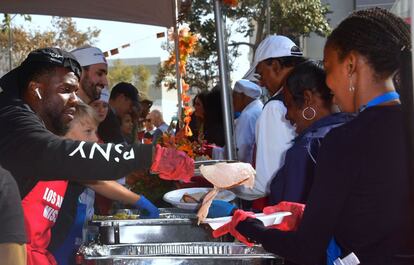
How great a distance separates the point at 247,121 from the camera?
379 cm

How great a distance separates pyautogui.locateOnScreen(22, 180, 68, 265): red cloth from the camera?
165 centimetres

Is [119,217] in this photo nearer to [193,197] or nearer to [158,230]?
[158,230]

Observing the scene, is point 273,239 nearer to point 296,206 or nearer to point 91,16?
point 296,206

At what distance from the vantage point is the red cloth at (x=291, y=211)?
5.13ft

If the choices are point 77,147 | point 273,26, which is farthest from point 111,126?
point 273,26

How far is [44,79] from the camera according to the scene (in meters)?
1.69

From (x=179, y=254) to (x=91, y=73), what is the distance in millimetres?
1984

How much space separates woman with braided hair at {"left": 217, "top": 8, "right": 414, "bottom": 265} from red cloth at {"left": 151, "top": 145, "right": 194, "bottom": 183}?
47 cm

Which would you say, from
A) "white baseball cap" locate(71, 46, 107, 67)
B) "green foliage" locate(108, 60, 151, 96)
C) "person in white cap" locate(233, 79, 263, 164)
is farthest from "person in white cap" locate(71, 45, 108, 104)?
"green foliage" locate(108, 60, 151, 96)

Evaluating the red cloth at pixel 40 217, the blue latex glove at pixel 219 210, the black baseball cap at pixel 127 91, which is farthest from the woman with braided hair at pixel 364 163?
the black baseball cap at pixel 127 91

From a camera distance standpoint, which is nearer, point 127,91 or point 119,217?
point 119,217

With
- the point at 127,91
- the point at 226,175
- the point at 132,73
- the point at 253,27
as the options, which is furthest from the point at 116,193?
the point at 132,73

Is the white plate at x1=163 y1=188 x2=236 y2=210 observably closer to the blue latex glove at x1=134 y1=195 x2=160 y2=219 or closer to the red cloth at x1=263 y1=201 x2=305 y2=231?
the blue latex glove at x1=134 y1=195 x2=160 y2=219

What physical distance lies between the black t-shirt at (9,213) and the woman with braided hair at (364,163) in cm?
62
